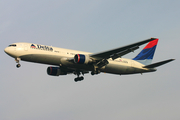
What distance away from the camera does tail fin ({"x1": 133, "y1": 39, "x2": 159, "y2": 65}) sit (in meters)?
46.6

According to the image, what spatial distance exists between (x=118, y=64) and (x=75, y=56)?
8.56m

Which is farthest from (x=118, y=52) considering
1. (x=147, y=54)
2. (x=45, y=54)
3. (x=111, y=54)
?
(x=147, y=54)

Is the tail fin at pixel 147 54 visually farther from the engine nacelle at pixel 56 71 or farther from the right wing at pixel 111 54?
the engine nacelle at pixel 56 71

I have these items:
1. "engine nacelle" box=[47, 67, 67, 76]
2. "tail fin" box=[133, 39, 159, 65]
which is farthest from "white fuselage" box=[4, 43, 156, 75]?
"tail fin" box=[133, 39, 159, 65]

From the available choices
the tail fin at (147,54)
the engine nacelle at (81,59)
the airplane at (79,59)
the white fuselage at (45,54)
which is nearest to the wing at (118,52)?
the airplane at (79,59)

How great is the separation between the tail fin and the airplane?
2246 millimetres

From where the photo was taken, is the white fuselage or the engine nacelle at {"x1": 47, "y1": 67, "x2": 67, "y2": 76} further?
the engine nacelle at {"x1": 47, "y1": 67, "x2": 67, "y2": 76}

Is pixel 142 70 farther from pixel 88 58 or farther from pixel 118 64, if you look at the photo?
pixel 88 58

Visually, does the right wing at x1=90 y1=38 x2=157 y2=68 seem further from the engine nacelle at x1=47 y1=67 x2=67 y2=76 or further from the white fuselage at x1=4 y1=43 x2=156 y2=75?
the engine nacelle at x1=47 y1=67 x2=67 y2=76

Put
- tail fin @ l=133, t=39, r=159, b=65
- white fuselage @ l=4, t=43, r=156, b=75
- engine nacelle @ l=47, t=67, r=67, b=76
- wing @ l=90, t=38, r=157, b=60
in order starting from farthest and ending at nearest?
tail fin @ l=133, t=39, r=159, b=65
engine nacelle @ l=47, t=67, r=67, b=76
white fuselage @ l=4, t=43, r=156, b=75
wing @ l=90, t=38, r=157, b=60

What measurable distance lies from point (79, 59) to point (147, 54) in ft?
56.5

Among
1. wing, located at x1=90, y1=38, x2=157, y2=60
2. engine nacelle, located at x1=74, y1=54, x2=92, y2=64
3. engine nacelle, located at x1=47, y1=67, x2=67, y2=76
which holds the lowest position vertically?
engine nacelle, located at x1=47, y1=67, x2=67, y2=76

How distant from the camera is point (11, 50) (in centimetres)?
3594

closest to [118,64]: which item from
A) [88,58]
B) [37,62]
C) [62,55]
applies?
[88,58]
